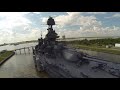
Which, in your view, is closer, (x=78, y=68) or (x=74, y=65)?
(x=78, y=68)

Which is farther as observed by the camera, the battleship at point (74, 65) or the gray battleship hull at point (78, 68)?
the battleship at point (74, 65)

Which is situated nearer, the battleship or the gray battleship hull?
the gray battleship hull
